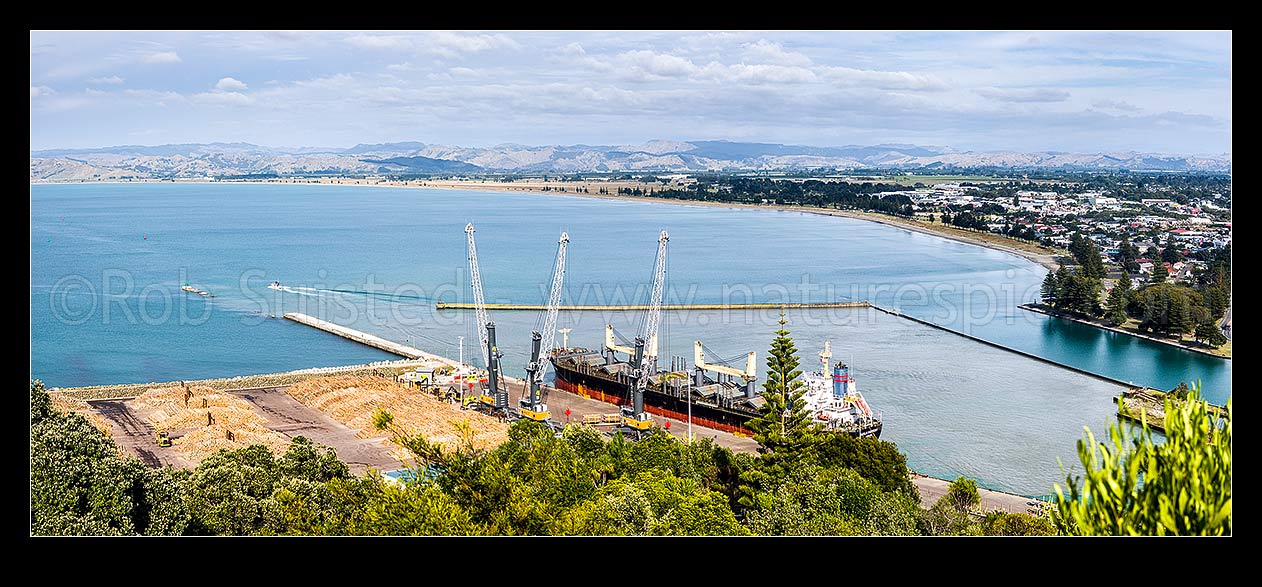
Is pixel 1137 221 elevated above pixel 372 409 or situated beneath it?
elevated above

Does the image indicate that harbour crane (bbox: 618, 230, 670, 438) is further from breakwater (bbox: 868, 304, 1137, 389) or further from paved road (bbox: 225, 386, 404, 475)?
breakwater (bbox: 868, 304, 1137, 389)

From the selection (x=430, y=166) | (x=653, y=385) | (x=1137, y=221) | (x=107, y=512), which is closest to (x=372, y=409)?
(x=653, y=385)

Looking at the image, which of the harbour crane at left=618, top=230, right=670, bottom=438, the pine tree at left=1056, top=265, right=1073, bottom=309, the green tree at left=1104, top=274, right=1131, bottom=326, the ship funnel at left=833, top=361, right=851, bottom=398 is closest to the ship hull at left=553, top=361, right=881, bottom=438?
the harbour crane at left=618, top=230, right=670, bottom=438

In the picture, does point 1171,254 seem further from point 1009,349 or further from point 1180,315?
point 1009,349

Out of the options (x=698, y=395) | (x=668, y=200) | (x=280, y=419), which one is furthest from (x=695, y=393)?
(x=668, y=200)

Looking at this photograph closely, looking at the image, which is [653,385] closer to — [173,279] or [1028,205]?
[173,279]
